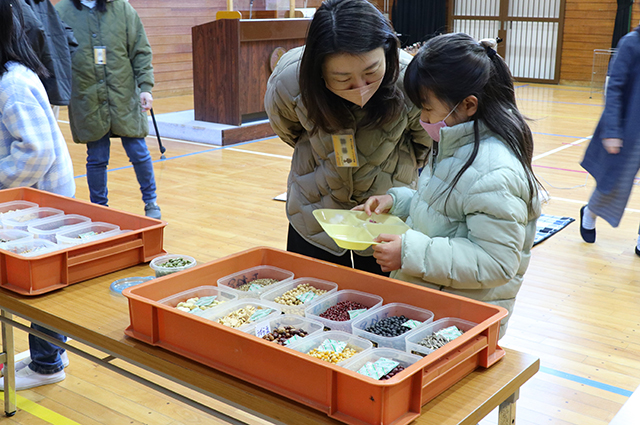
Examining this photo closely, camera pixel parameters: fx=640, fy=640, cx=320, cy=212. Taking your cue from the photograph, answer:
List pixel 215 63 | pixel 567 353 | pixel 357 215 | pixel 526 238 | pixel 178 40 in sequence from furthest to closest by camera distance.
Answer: pixel 178 40 < pixel 215 63 < pixel 567 353 < pixel 357 215 < pixel 526 238

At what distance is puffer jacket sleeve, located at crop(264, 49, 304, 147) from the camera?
5.91 ft

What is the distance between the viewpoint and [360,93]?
Result: 160 centimetres

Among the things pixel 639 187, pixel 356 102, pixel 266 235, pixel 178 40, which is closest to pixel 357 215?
pixel 356 102

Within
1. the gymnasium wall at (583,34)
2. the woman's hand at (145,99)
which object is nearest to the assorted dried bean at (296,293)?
the woman's hand at (145,99)

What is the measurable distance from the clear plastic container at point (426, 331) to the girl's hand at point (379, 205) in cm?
42

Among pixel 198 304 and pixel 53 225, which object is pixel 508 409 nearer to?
pixel 198 304

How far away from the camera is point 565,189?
5180mm

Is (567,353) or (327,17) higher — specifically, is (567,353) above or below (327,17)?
below

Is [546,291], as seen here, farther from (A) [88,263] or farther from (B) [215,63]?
(B) [215,63]

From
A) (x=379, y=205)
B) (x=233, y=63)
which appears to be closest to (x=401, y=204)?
(x=379, y=205)

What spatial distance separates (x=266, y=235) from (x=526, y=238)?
2699 millimetres

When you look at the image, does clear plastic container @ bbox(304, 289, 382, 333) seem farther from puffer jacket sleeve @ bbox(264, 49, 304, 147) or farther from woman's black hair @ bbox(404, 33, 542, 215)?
puffer jacket sleeve @ bbox(264, 49, 304, 147)

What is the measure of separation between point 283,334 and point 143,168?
305 centimetres

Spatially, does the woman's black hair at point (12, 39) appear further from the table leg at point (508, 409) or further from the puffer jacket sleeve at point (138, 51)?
the puffer jacket sleeve at point (138, 51)
